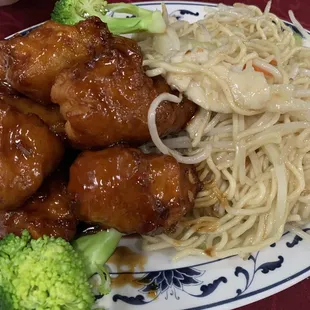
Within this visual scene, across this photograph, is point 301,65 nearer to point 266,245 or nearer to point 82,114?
point 266,245

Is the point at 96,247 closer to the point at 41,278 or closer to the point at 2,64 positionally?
the point at 41,278

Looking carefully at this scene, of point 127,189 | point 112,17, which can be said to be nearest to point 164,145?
point 127,189

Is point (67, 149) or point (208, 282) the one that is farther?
point (67, 149)

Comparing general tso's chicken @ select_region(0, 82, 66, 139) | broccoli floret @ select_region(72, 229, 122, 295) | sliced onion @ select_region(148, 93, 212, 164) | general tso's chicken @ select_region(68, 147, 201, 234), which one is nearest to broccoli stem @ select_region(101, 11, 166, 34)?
sliced onion @ select_region(148, 93, 212, 164)

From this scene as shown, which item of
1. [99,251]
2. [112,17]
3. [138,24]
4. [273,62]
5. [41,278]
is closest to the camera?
[41,278]

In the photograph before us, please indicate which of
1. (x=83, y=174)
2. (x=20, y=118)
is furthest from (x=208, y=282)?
(x=20, y=118)

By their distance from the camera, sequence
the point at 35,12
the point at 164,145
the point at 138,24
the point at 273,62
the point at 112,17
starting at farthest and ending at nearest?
the point at 35,12 < the point at 112,17 < the point at 138,24 < the point at 273,62 < the point at 164,145
